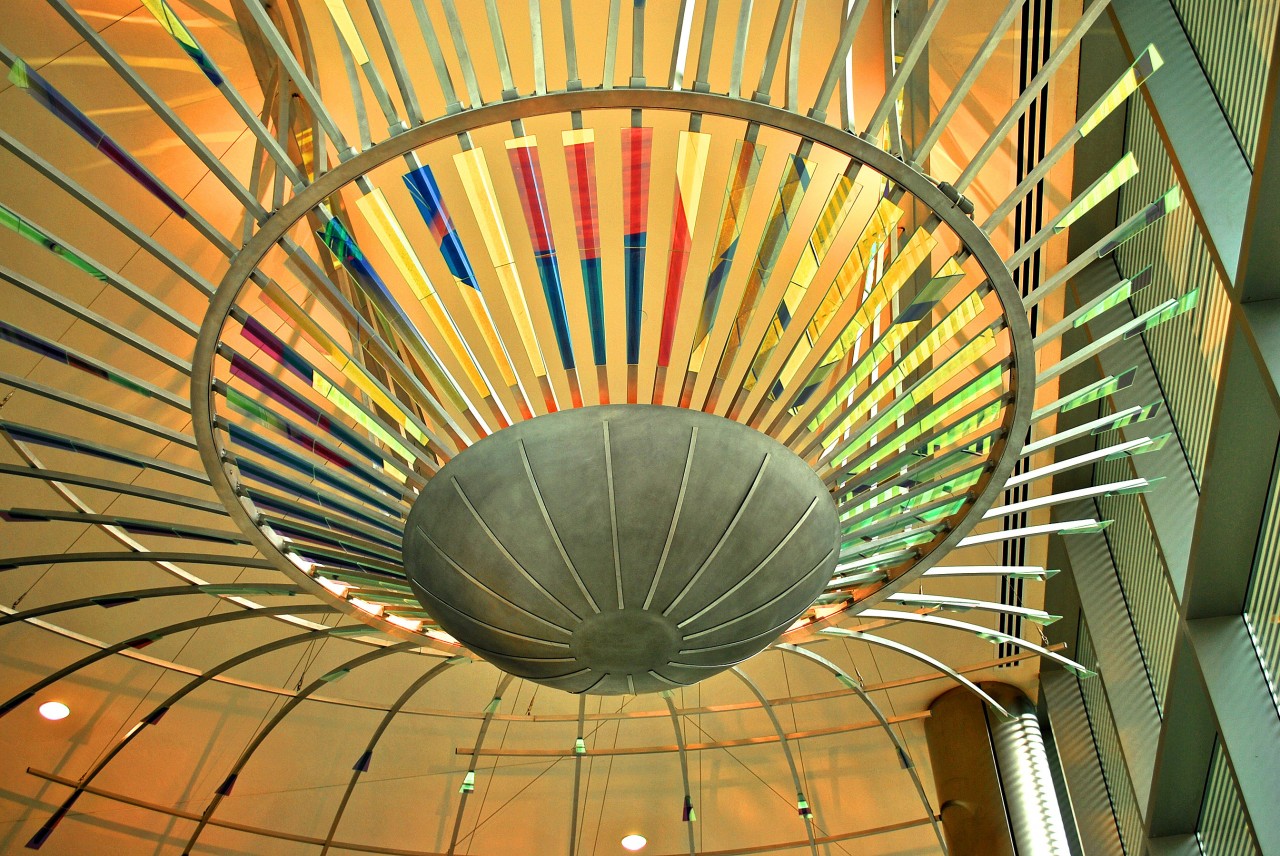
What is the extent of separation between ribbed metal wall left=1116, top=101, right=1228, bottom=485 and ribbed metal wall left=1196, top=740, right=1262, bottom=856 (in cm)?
248

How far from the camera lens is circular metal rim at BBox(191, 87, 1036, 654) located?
5.25 m

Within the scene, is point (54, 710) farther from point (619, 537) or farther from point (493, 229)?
point (493, 229)

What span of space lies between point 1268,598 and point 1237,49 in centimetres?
396

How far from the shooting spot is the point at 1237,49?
25.2 feet

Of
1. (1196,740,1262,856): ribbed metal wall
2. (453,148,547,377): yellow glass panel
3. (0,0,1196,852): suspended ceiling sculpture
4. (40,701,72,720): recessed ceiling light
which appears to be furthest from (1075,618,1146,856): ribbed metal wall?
(40,701,72,720): recessed ceiling light

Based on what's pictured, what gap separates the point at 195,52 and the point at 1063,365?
5.18m

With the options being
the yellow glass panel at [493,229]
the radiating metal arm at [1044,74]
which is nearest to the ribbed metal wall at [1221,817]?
the radiating metal arm at [1044,74]

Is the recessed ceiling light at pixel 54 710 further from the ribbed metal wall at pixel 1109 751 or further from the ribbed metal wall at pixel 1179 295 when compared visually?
the ribbed metal wall at pixel 1179 295

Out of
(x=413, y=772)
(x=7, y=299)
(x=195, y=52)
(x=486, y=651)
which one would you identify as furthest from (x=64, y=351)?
(x=413, y=772)

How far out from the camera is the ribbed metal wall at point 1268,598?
800cm

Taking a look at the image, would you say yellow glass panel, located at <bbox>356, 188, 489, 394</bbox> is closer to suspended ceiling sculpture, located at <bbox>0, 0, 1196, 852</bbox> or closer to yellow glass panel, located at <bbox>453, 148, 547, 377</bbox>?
suspended ceiling sculpture, located at <bbox>0, 0, 1196, 852</bbox>

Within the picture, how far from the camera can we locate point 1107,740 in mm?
12852

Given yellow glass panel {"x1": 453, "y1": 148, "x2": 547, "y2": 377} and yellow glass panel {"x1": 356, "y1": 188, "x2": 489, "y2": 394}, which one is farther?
yellow glass panel {"x1": 356, "y1": 188, "x2": 489, "y2": 394}

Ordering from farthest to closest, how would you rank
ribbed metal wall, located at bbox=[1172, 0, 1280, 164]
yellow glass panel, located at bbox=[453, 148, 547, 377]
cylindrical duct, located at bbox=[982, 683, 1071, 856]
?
cylindrical duct, located at bbox=[982, 683, 1071, 856]
ribbed metal wall, located at bbox=[1172, 0, 1280, 164]
yellow glass panel, located at bbox=[453, 148, 547, 377]
